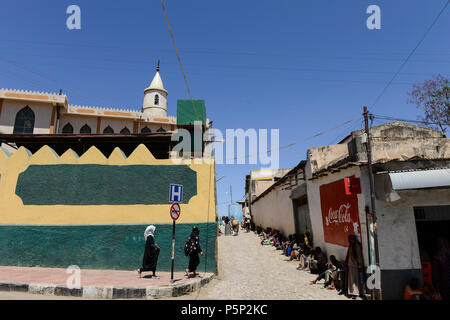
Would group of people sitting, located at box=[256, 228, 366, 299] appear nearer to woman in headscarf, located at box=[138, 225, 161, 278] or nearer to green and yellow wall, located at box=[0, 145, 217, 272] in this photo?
green and yellow wall, located at box=[0, 145, 217, 272]

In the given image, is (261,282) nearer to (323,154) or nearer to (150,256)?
(150,256)

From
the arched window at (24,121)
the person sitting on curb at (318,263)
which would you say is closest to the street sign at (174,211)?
the person sitting on curb at (318,263)

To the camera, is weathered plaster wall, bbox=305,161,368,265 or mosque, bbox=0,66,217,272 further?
mosque, bbox=0,66,217,272

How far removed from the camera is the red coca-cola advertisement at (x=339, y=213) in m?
7.78

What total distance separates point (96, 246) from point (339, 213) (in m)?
8.19

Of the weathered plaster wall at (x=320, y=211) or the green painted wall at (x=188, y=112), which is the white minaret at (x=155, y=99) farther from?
the weathered plaster wall at (x=320, y=211)

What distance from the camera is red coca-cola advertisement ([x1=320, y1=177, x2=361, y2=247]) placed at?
7777 mm

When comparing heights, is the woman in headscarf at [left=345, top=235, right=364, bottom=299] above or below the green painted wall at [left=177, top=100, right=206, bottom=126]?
below

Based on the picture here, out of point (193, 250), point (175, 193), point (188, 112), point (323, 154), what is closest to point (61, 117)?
point (188, 112)

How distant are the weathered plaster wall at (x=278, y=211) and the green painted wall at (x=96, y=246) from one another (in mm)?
7065

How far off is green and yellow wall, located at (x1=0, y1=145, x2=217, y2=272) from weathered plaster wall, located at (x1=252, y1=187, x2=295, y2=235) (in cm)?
689

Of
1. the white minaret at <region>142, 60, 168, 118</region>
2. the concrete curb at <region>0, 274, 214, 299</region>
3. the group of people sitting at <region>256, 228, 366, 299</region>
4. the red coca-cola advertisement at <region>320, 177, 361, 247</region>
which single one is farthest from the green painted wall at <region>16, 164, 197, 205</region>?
the white minaret at <region>142, 60, 168, 118</region>

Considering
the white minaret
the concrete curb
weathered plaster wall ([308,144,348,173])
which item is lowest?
the concrete curb
